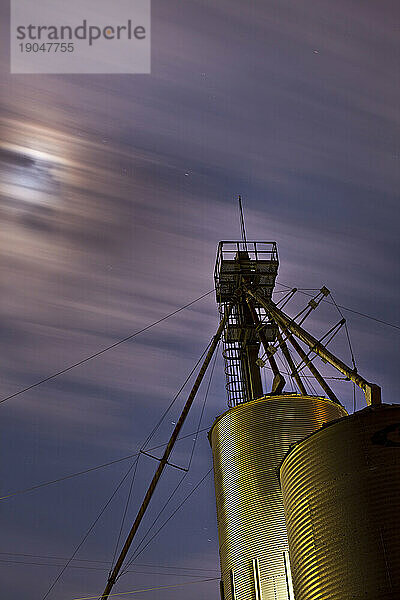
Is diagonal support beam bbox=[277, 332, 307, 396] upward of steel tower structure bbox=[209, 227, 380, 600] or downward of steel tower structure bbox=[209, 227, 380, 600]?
upward

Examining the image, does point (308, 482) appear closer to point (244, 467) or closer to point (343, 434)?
point (343, 434)

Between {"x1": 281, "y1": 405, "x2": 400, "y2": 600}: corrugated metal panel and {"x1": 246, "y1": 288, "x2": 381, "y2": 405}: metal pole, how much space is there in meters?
2.26

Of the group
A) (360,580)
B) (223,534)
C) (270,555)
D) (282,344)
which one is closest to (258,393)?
(282,344)

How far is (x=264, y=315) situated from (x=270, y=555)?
15.7 m

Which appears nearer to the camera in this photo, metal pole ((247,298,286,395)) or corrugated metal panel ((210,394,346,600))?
corrugated metal panel ((210,394,346,600))

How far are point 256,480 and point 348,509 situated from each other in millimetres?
9199

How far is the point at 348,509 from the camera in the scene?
69.3ft

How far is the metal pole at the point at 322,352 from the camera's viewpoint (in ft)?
82.9

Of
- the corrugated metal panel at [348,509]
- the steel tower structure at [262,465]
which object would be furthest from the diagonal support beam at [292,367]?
the corrugated metal panel at [348,509]

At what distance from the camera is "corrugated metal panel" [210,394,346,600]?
2795 centimetres

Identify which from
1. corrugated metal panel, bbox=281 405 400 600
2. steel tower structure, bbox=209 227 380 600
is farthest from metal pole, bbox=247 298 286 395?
corrugated metal panel, bbox=281 405 400 600

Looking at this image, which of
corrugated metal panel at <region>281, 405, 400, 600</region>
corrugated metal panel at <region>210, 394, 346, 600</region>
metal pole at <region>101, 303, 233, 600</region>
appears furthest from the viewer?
metal pole at <region>101, 303, 233, 600</region>

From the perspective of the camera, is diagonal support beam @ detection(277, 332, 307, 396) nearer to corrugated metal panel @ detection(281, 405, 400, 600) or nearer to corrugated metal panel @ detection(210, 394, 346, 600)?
corrugated metal panel @ detection(210, 394, 346, 600)

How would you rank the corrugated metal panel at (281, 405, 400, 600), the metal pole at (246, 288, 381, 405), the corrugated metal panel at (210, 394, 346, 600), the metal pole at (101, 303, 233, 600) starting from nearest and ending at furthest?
the corrugated metal panel at (281, 405, 400, 600)
the metal pole at (246, 288, 381, 405)
the corrugated metal panel at (210, 394, 346, 600)
the metal pole at (101, 303, 233, 600)
